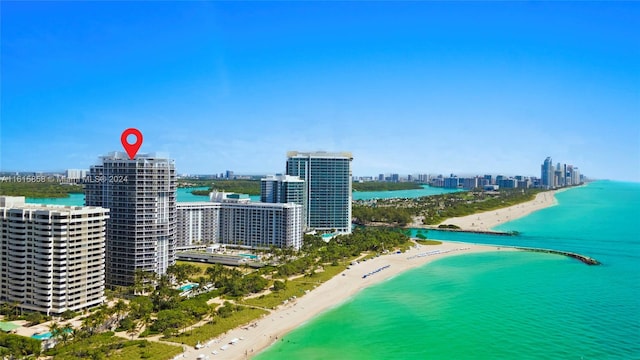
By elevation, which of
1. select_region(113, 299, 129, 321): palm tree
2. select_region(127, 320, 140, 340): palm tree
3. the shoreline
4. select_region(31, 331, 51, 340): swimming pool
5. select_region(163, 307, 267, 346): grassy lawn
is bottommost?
the shoreline

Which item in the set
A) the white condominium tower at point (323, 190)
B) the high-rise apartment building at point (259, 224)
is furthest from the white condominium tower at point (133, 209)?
the white condominium tower at point (323, 190)

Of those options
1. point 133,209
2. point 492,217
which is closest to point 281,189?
point 133,209

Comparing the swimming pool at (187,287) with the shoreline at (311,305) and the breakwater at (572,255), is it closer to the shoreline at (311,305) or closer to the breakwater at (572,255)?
the shoreline at (311,305)

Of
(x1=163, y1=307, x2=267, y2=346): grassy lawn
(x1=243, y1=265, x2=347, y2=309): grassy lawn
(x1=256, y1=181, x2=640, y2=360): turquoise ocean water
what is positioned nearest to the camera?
(x1=163, y1=307, x2=267, y2=346): grassy lawn

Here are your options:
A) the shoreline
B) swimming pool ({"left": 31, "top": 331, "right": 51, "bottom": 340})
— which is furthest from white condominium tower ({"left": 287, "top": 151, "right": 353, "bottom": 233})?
swimming pool ({"left": 31, "top": 331, "right": 51, "bottom": 340})

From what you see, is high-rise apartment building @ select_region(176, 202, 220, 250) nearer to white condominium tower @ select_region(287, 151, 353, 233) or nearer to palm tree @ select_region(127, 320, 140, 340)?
white condominium tower @ select_region(287, 151, 353, 233)

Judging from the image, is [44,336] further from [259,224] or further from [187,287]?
[259,224]
